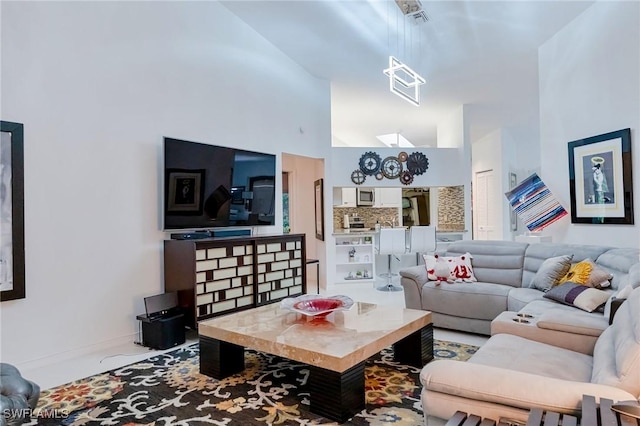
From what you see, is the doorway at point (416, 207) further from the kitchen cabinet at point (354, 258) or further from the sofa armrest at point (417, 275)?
the sofa armrest at point (417, 275)

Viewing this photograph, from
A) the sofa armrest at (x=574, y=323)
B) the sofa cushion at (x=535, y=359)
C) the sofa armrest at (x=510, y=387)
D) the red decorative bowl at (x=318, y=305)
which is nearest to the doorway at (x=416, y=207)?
the red decorative bowl at (x=318, y=305)

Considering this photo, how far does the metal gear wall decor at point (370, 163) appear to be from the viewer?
725 cm

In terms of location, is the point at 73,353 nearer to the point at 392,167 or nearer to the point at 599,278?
the point at 599,278

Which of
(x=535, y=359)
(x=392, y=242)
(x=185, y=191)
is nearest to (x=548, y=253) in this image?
(x=535, y=359)

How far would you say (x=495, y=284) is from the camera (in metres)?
3.90

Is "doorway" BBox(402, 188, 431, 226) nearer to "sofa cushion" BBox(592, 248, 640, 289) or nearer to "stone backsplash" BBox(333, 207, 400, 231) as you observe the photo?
"stone backsplash" BBox(333, 207, 400, 231)

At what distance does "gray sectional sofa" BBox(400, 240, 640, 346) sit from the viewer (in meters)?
3.13

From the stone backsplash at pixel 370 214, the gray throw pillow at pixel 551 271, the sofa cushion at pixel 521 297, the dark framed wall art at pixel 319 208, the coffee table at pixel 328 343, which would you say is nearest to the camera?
the coffee table at pixel 328 343

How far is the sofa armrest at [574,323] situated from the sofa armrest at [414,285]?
162cm

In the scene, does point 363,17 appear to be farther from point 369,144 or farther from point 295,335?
point 369,144

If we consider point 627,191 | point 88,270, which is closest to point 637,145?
point 627,191

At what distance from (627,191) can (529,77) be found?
3.16 m

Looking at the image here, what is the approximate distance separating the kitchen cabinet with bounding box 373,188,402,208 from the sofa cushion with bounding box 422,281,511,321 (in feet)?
14.9

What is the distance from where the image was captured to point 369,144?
34.4 ft
